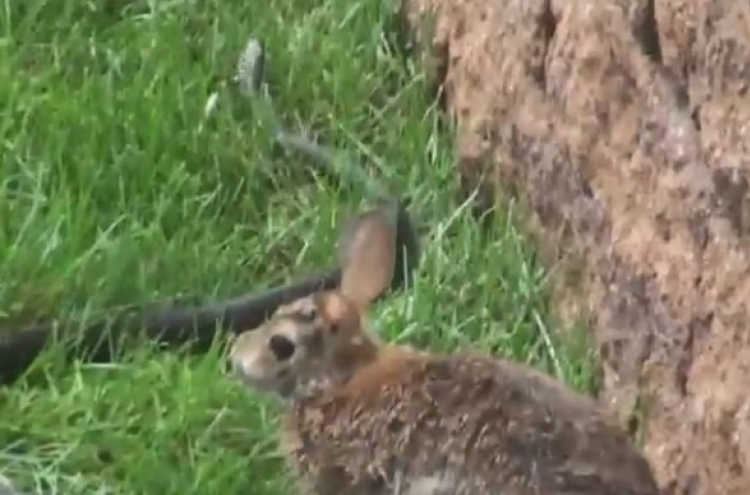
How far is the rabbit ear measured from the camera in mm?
3393

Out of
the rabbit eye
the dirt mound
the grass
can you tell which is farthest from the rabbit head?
the dirt mound

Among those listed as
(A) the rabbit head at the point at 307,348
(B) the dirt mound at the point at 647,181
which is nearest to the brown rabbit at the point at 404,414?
(A) the rabbit head at the point at 307,348

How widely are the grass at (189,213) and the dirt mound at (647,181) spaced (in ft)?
0.39

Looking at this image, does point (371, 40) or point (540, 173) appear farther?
point (371, 40)

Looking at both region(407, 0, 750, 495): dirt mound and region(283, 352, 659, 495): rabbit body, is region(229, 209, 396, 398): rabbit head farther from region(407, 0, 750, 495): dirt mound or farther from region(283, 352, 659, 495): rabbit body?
region(407, 0, 750, 495): dirt mound

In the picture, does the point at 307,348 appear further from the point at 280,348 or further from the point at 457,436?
the point at 457,436

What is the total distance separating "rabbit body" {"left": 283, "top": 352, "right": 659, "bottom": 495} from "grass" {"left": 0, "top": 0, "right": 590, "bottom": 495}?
1.17 feet

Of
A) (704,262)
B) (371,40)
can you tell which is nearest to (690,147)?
(704,262)

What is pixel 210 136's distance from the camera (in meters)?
4.52

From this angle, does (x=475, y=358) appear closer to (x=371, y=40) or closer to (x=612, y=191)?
(x=612, y=191)

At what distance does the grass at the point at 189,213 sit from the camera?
371 cm

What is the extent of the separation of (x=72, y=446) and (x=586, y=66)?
113 cm

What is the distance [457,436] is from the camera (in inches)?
122

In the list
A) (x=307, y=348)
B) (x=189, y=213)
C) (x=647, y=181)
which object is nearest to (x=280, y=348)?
(x=307, y=348)
